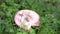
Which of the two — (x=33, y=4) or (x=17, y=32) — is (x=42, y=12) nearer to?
(x=33, y=4)

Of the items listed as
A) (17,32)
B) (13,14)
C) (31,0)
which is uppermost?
(31,0)

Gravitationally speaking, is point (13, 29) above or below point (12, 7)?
below

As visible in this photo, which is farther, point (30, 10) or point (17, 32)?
point (30, 10)

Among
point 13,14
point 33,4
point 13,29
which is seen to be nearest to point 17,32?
point 13,29

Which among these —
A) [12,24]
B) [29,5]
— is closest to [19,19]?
[12,24]
